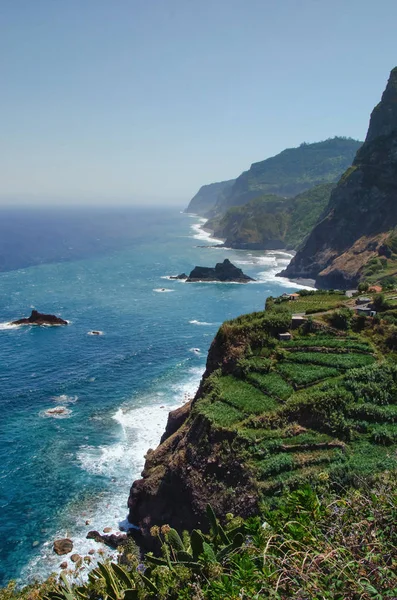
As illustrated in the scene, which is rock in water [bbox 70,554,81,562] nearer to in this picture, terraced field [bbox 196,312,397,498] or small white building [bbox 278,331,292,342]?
terraced field [bbox 196,312,397,498]

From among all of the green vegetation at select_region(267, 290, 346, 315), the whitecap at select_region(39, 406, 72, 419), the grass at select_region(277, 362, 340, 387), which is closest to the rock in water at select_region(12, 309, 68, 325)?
the whitecap at select_region(39, 406, 72, 419)

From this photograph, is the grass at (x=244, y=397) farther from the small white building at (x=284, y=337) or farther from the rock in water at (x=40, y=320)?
the rock in water at (x=40, y=320)

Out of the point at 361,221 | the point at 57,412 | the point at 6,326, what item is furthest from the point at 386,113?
the point at 57,412

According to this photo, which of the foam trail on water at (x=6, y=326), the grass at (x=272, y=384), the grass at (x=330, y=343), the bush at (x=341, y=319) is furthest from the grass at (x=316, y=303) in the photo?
the foam trail on water at (x=6, y=326)

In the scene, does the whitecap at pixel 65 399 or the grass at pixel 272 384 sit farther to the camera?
the whitecap at pixel 65 399

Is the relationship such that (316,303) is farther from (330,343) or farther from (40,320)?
(40,320)

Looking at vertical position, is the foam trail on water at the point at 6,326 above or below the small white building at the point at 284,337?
below

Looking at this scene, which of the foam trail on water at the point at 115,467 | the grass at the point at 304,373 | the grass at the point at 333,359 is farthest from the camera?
the grass at the point at 333,359

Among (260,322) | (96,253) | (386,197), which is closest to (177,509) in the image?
(260,322)
